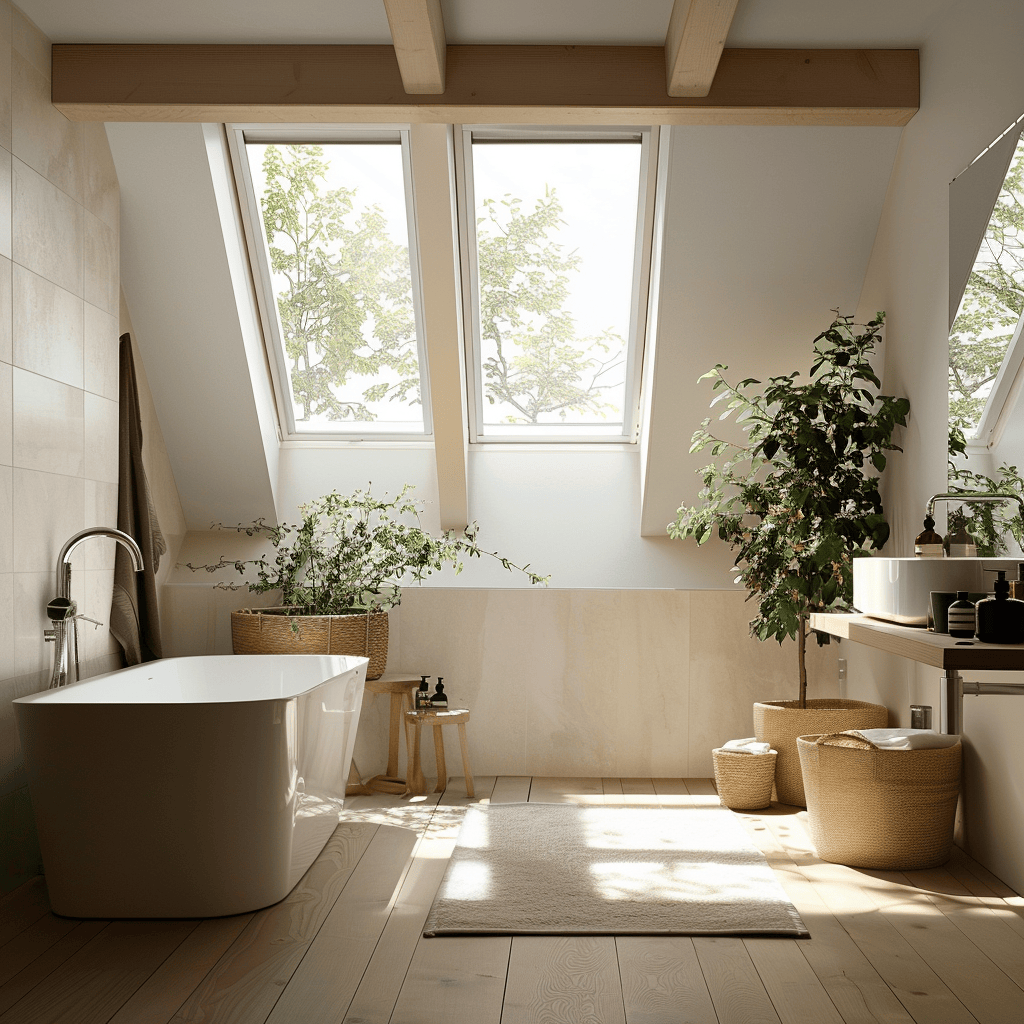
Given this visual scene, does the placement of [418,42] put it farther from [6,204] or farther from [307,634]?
[307,634]

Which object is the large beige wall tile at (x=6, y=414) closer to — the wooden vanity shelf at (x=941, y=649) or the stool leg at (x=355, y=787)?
the stool leg at (x=355, y=787)

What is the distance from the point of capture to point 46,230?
10.7 feet

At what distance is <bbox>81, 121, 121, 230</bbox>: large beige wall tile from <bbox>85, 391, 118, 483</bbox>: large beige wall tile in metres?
0.70

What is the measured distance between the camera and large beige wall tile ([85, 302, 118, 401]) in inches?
141

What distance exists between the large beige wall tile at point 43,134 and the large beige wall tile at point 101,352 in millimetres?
425

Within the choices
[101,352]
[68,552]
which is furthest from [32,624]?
[101,352]

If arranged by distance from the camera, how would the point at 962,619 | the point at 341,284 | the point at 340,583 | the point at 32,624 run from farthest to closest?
the point at 341,284 → the point at 340,583 → the point at 32,624 → the point at 962,619

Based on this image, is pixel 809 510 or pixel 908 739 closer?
pixel 908 739

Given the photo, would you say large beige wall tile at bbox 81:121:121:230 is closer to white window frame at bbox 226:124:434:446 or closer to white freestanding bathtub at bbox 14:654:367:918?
white window frame at bbox 226:124:434:446

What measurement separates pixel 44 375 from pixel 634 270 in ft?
8.07

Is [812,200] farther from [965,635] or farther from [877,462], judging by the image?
[965,635]

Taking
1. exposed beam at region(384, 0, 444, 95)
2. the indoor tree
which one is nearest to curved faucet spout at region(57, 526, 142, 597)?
exposed beam at region(384, 0, 444, 95)

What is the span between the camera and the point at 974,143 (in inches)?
118

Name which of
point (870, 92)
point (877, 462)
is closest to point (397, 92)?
point (870, 92)
